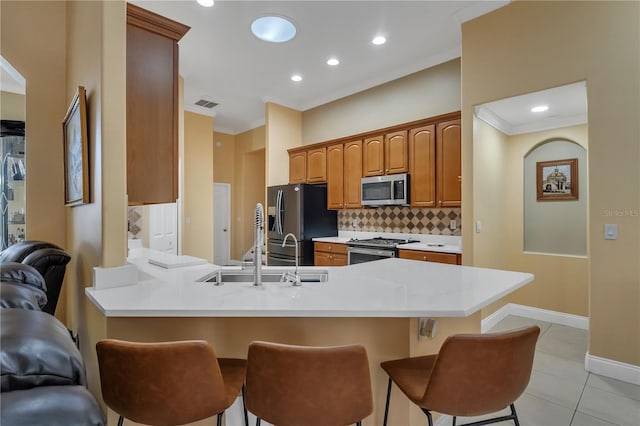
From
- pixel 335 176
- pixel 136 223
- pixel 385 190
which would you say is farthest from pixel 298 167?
pixel 136 223

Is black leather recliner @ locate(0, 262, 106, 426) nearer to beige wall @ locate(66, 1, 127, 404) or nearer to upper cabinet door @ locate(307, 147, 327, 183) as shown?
beige wall @ locate(66, 1, 127, 404)

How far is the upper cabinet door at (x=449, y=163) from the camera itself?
3.66 meters

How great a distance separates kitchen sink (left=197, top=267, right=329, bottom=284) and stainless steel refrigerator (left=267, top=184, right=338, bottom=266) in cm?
275

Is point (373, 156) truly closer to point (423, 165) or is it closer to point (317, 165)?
point (423, 165)

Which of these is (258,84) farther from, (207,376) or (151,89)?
(207,376)

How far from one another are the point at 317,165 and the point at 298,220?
3.36 ft

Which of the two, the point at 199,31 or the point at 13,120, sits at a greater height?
the point at 199,31

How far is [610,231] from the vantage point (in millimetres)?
2506

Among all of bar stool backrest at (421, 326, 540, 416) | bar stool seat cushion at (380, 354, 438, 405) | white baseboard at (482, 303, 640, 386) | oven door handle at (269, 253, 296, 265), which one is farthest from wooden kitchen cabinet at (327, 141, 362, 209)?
bar stool backrest at (421, 326, 540, 416)

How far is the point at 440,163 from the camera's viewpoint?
3828 mm

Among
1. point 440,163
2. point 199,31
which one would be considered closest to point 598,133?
point 440,163

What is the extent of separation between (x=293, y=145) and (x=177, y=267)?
413cm

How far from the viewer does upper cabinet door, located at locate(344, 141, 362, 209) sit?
474 cm

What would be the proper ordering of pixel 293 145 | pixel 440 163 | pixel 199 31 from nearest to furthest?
pixel 199 31 < pixel 440 163 < pixel 293 145
